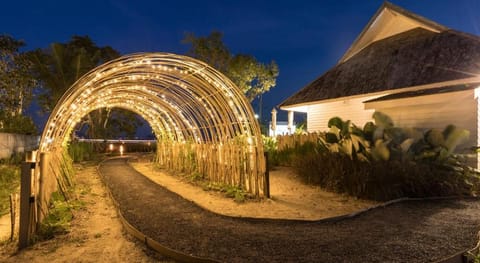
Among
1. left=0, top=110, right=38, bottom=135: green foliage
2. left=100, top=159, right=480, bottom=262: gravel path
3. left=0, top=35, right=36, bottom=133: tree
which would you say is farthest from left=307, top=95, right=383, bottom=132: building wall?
left=0, top=110, right=38, bottom=135: green foliage

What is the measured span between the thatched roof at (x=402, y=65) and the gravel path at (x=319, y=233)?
555 centimetres

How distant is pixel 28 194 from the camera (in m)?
5.38

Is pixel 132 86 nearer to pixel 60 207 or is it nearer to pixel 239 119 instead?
pixel 239 119

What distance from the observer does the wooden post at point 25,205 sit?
530cm

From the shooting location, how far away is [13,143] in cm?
1667

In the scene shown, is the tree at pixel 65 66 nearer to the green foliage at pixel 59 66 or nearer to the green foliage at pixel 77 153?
the green foliage at pixel 59 66

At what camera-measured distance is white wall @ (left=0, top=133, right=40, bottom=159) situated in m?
15.3

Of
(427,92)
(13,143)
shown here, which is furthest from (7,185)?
(427,92)

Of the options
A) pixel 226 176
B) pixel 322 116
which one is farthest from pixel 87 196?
pixel 322 116

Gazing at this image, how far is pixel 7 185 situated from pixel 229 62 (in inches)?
658

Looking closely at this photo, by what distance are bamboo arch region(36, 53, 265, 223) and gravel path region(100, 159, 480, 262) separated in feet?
6.08

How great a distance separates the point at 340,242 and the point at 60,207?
5.40m

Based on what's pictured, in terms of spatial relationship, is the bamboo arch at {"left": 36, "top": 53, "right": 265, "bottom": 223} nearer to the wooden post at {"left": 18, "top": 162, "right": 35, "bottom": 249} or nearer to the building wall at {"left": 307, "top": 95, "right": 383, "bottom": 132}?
the wooden post at {"left": 18, "top": 162, "right": 35, "bottom": 249}

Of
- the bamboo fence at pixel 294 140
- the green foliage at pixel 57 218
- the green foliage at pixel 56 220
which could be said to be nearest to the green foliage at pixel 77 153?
the bamboo fence at pixel 294 140
